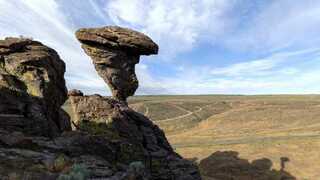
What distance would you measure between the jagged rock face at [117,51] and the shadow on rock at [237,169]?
20.9 meters

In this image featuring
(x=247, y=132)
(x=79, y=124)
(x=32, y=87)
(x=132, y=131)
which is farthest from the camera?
(x=247, y=132)

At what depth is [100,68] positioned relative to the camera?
43.0 meters

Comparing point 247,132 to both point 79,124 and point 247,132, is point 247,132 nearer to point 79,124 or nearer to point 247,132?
point 247,132

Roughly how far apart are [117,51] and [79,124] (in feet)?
30.1

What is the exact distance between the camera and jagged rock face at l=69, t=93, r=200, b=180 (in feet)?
112

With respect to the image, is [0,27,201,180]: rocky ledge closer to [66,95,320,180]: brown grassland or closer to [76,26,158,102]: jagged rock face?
[76,26,158,102]: jagged rock face

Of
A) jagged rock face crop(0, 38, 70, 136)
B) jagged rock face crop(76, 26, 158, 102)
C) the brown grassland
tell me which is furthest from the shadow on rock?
jagged rock face crop(0, 38, 70, 136)

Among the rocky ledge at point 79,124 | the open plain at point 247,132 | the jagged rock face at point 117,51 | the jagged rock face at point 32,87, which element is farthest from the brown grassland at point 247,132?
the jagged rock face at point 32,87

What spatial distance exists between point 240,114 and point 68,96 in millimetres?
97680

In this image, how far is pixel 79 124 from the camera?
35812mm

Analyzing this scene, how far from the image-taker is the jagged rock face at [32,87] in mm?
25859

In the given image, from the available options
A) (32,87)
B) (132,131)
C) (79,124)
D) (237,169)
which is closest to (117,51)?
(79,124)

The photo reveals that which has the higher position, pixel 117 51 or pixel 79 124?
pixel 117 51

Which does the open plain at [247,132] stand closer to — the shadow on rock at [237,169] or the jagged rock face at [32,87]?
the shadow on rock at [237,169]
